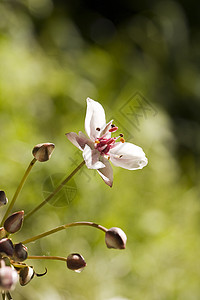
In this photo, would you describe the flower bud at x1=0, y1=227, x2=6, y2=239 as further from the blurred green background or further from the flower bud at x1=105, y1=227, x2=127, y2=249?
the blurred green background

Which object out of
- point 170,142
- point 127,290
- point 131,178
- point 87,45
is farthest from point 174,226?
point 87,45

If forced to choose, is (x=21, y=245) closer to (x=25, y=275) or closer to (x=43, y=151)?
(x=25, y=275)

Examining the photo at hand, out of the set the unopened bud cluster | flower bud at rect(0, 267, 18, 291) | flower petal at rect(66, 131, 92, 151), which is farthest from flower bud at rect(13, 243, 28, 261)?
flower petal at rect(66, 131, 92, 151)

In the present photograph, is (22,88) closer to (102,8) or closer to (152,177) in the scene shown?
(152,177)

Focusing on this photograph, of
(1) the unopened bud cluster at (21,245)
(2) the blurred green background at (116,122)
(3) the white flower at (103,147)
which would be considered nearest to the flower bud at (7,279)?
(1) the unopened bud cluster at (21,245)

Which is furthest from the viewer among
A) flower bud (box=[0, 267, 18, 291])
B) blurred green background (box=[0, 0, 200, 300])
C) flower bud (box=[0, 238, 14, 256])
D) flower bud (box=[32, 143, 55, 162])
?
blurred green background (box=[0, 0, 200, 300])

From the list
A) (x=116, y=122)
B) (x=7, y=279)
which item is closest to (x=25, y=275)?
(x=7, y=279)
